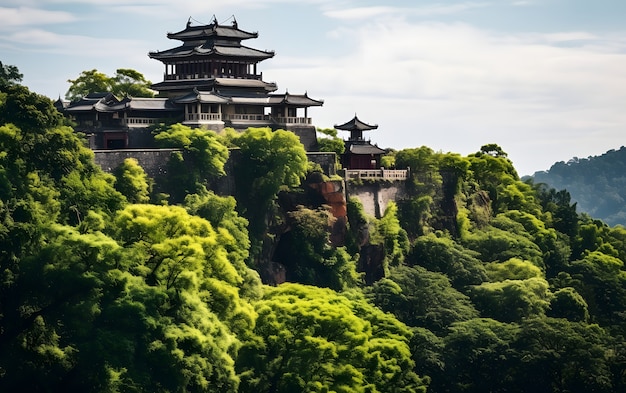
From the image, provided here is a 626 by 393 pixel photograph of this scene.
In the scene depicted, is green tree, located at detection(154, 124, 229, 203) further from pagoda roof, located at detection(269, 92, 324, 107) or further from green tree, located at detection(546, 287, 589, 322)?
green tree, located at detection(546, 287, 589, 322)

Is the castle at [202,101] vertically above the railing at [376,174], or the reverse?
the castle at [202,101]

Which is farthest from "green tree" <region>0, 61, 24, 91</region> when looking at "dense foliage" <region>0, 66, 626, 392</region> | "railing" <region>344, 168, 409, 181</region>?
"railing" <region>344, 168, 409, 181</region>

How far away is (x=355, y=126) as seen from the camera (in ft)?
313

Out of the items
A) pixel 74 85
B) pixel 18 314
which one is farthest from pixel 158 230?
pixel 74 85

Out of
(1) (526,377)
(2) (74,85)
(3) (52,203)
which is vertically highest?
(2) (74,85)

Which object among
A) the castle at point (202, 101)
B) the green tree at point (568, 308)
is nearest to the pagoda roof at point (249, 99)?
the castle at point (202, 101)

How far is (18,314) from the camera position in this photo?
59.0 metres

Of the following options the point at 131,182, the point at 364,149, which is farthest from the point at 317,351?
the point at 364,149

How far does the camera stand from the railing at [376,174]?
9169 centimetres

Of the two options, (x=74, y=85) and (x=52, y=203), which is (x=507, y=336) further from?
(x=74, y=85)

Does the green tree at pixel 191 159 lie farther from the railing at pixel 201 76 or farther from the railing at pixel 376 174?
the railing at pixel 376 174

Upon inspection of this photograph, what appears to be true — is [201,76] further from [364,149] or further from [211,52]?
[364,149]

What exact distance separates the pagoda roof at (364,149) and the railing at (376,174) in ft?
4.40

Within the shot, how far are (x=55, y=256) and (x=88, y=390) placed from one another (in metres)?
5.89
